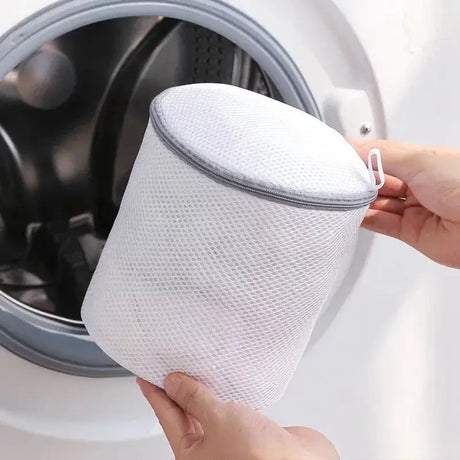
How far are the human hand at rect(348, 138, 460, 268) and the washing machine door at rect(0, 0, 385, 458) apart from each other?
0.05m

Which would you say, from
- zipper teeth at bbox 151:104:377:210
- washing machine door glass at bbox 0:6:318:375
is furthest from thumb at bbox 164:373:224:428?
washing machine door glass at bbox 0:6:318:375

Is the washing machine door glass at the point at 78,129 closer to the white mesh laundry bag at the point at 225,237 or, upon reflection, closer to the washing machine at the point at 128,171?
the washing machine at the point at 128,171

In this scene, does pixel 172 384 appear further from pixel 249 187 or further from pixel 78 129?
pixel 78 129

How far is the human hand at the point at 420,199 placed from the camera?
1.96 feet

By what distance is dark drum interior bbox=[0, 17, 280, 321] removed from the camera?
0.74m

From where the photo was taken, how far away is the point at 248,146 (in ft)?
1.49

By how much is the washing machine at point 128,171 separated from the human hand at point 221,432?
0.18 metres

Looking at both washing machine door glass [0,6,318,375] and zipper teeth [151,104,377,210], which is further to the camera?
washing machine door glass [0,6,318,375]

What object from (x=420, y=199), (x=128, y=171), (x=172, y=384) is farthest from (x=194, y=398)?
(x=128, y=171)

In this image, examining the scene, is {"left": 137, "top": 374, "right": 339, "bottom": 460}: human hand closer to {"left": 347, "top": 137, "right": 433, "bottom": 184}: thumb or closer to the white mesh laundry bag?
the white mesh laundry bag

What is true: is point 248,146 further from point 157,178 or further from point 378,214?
point 378,214

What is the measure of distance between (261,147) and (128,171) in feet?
1.25

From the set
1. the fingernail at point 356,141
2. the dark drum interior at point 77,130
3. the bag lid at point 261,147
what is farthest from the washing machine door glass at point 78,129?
the bag lid at point 261,147

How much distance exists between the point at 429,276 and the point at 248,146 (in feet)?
1.25
